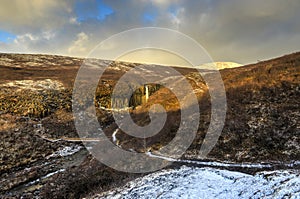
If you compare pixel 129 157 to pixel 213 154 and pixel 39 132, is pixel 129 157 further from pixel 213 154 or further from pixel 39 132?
pixel 39 132

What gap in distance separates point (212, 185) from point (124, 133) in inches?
815

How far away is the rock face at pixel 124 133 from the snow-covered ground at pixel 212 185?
3.00 meters

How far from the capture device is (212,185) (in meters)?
19.4

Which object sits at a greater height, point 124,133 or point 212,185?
point 124,133

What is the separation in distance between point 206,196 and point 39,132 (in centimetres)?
2952

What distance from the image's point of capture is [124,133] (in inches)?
1523

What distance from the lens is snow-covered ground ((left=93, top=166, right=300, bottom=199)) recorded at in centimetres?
1748

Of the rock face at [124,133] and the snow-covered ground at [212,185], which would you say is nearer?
the snow-covered ground at [212,185]

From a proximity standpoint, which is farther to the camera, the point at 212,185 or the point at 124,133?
the point at 124,133

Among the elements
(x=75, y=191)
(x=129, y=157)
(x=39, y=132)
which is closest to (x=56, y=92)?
(x=39, y=132)

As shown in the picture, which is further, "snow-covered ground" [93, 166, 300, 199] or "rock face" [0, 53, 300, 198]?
"rock face" [0, 53, 300, 198]

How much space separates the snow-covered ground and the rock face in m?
3.00

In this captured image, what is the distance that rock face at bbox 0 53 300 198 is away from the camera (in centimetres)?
2538

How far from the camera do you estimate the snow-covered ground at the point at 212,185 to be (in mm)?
17484
